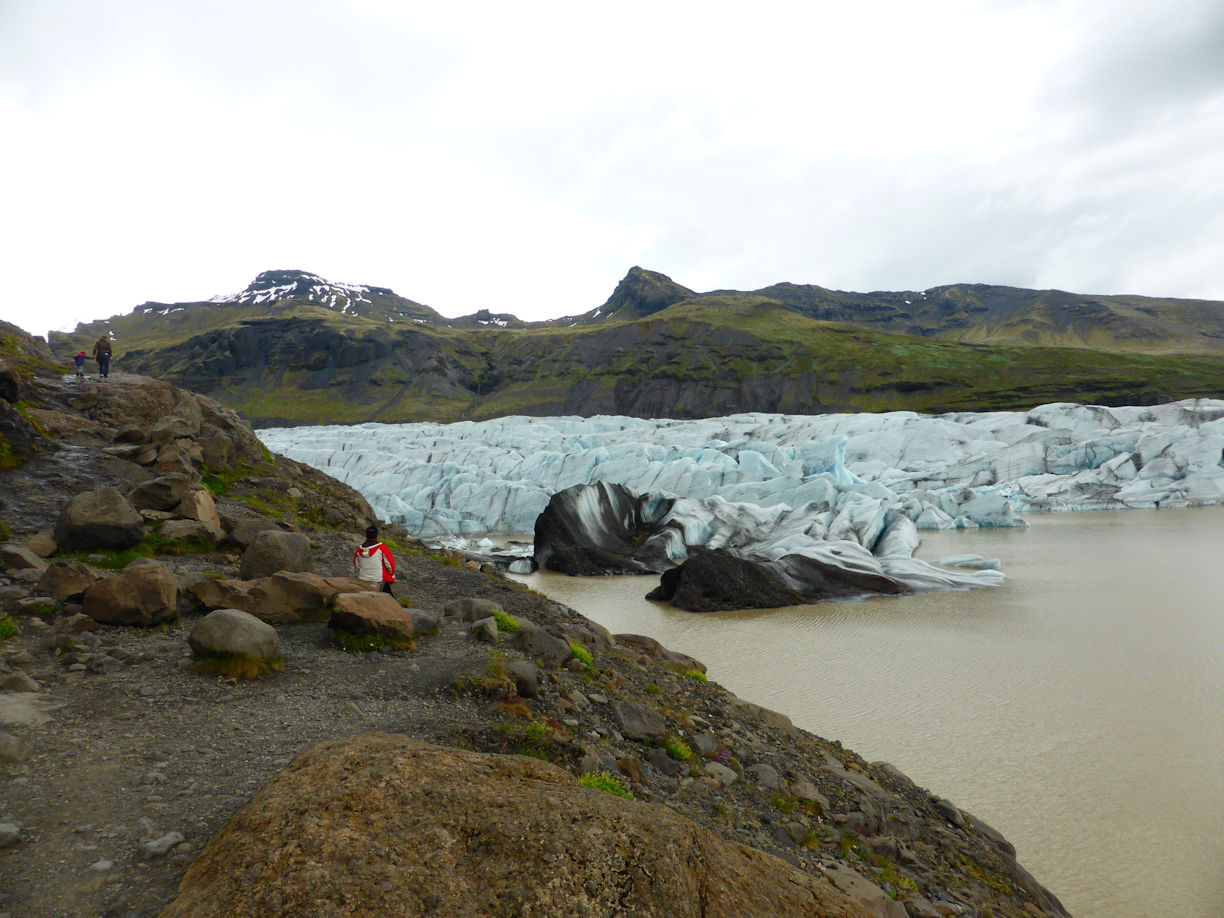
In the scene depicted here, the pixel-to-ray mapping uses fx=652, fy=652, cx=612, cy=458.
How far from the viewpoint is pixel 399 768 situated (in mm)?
3973

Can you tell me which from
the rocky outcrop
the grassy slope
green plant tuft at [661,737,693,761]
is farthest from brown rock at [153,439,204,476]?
the grassy slope

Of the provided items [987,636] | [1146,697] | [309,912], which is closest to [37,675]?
[309,912]

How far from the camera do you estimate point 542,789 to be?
3979mm

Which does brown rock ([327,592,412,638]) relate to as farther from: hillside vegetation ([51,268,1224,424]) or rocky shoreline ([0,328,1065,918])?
hillside vegetation ([51,268,1224,424])

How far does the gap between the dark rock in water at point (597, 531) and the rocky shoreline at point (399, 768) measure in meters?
13.9

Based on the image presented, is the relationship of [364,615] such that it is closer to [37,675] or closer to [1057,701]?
[37,675]

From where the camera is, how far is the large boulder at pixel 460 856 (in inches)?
121

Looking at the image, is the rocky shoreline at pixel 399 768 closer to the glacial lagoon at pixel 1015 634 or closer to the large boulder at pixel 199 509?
the large boulder at pixel 199 509

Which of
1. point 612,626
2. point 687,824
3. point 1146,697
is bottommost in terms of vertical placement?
point 612,626

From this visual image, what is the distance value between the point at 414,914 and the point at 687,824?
1.67 meters

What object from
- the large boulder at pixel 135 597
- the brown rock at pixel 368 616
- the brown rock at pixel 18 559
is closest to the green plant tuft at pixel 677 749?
the brown rock at pixel 368 616

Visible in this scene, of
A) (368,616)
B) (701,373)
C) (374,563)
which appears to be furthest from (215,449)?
(701,373)

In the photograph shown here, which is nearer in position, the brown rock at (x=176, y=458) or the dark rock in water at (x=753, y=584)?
the brown rock at (x=176, y=458)

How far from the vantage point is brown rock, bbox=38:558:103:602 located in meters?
7.80
